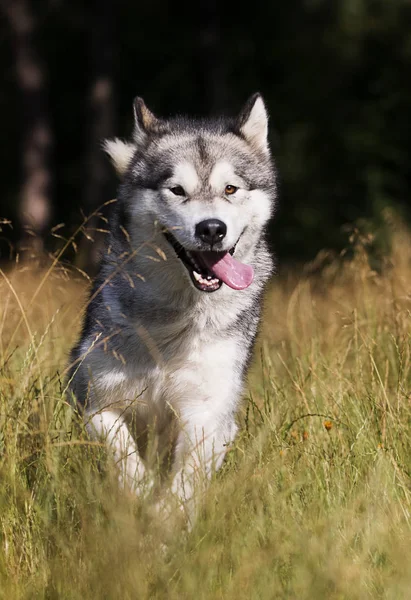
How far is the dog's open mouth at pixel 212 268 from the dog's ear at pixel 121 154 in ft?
2.50

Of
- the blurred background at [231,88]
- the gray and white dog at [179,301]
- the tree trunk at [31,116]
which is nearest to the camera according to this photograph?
the gray and white dog at [179,301]

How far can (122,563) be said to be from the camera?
9.50ft

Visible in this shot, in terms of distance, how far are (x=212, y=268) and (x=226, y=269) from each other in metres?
0.07

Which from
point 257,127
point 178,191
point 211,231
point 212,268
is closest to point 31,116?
point 257,127

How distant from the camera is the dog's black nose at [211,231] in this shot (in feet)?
13.7

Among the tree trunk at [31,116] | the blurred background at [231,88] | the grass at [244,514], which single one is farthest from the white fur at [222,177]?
the tree trunk at [31,116]

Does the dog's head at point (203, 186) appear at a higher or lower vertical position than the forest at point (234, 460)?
higher

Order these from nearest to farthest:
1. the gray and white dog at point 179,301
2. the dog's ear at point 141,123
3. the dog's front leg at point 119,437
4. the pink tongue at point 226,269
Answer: the dog's front leg at point 119,437 < the gray and white dog at point 179,301 < the pink tongue at point 226,269 < the dog's ear at point 141,123

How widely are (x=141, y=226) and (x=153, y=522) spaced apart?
72.6 inches

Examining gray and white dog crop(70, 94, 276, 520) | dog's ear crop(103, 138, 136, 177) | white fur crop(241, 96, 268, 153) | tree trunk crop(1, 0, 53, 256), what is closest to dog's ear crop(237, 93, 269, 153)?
white fur crop(241, 96, 268, 153)

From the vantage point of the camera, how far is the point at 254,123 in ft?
16.5

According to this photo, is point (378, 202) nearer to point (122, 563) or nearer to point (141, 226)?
point (141, 226)

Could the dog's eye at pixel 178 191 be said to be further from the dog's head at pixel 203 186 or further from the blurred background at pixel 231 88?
the blurred background at pixel 231 88

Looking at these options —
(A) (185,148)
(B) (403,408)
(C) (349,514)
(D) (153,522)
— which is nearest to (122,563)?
(D) (153,522)
